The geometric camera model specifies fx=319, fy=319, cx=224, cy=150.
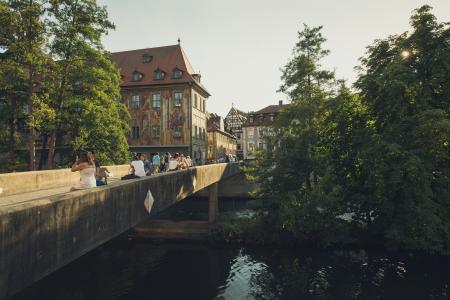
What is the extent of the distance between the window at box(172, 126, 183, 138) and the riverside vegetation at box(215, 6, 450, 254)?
19903mm

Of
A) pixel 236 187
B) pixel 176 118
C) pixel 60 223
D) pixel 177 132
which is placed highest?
pixel 176 118

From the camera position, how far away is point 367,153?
16.5m

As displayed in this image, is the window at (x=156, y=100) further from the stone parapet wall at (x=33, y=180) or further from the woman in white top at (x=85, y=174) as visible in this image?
the woman in white top at (x=85, y=174)

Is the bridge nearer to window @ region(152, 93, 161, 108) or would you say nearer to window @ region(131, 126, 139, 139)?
window @ region(152, 93, 161, 108)

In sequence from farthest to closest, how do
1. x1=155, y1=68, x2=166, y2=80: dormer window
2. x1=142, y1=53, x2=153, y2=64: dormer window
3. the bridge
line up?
x1=142, y1=53, x2=153, y2=64: dormer window, x1=155, y1=68, x2=166, y2=80: dormer window, the bridge

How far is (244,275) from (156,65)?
3395cm

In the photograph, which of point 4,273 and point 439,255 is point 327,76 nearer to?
point 439,255

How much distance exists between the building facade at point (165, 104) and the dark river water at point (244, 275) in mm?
21412

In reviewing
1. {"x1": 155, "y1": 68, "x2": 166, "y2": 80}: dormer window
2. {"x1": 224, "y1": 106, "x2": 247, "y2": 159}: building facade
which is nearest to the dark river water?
{"x1": 155, "y1": 68, "x2": 166, "y2": 80}: dormer window

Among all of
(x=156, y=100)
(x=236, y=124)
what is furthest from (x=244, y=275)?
(x=236, y=124)

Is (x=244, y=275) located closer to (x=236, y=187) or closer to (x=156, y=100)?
(x=236, y=187)

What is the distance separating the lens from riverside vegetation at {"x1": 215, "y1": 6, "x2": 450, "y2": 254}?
52.3ft

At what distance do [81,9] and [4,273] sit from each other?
2371 centimetres

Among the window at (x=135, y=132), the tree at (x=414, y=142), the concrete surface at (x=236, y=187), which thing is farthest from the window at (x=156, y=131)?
the tree at (x=414, y=142)
